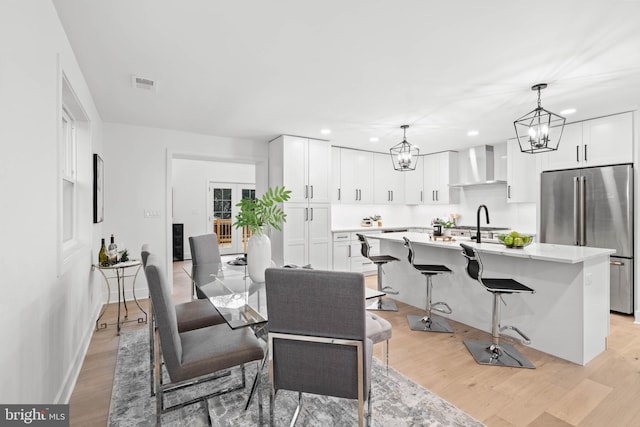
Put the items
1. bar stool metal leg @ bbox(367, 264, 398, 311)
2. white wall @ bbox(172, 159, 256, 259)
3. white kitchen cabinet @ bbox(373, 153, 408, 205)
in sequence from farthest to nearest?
white wall @ bbox(172, 159, 256, 259)
white kitchen cabinet @ bbox(373, 153, 408, 205)
bar stool metal leg @ bbox(367, 264, 398, 311)

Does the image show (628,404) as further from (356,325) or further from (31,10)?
(31,10)

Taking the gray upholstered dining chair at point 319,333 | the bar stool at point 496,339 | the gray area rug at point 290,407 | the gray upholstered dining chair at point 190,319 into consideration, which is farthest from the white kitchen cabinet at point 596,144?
the gray upholstered dining chair at point 190,319

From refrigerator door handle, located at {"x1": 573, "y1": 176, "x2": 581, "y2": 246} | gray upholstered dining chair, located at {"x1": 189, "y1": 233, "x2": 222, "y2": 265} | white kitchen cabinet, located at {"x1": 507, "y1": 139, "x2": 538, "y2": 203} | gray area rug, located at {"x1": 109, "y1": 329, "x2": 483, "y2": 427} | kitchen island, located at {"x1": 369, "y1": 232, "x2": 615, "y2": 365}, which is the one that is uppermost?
white kitchen cabinet, located at {"x1": 507, "y1": 139, "x2": 538, "y2": 203}

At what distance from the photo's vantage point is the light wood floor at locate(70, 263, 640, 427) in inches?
75.8

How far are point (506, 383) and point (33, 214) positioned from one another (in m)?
3.13

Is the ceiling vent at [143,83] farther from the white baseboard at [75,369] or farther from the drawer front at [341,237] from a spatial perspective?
the drawer front at [341,237]

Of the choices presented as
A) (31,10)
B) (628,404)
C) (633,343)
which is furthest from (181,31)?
(633,343)

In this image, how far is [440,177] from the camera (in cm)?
645

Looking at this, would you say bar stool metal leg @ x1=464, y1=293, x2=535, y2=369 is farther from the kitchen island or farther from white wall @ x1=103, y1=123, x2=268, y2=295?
white wall @ x1=103, y1=123, x2=268, y2=295

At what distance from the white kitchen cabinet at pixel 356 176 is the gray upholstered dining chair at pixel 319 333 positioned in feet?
15.2

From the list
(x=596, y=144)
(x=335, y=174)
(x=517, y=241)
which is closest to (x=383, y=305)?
(x=517, y=241)

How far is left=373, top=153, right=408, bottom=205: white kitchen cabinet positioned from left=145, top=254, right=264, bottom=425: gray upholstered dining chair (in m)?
5.05

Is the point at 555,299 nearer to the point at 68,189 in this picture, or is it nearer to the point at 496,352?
the point at 496,352

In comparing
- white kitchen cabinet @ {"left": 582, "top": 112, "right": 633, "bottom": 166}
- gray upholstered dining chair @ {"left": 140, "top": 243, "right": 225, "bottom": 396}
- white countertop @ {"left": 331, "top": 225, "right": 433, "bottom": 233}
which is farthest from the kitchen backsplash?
gray upholstered dining chair @ {"left": 140, "top": 243, "right": 225, "bottom": 396}
